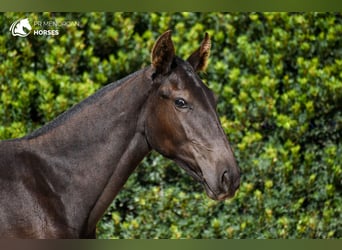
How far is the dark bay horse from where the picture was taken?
12.4 feet

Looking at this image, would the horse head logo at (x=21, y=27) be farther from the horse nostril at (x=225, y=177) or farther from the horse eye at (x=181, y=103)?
the horse nostril at (x=225, y=177)

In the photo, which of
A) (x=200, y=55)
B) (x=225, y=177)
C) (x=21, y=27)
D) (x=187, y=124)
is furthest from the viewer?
(x=21, y=27)

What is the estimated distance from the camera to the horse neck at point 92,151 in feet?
12.7

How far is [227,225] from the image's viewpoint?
6598 mm

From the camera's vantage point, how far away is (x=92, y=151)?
3.90 meters

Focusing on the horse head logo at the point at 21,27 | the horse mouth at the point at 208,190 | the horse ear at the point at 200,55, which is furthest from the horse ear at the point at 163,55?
the horse head logo at the point at 21,27

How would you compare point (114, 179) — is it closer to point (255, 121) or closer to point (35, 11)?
point (35, 11)

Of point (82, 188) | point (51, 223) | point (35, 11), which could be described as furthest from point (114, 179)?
point (35, 11)

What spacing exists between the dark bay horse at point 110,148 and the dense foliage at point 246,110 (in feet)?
8.31
